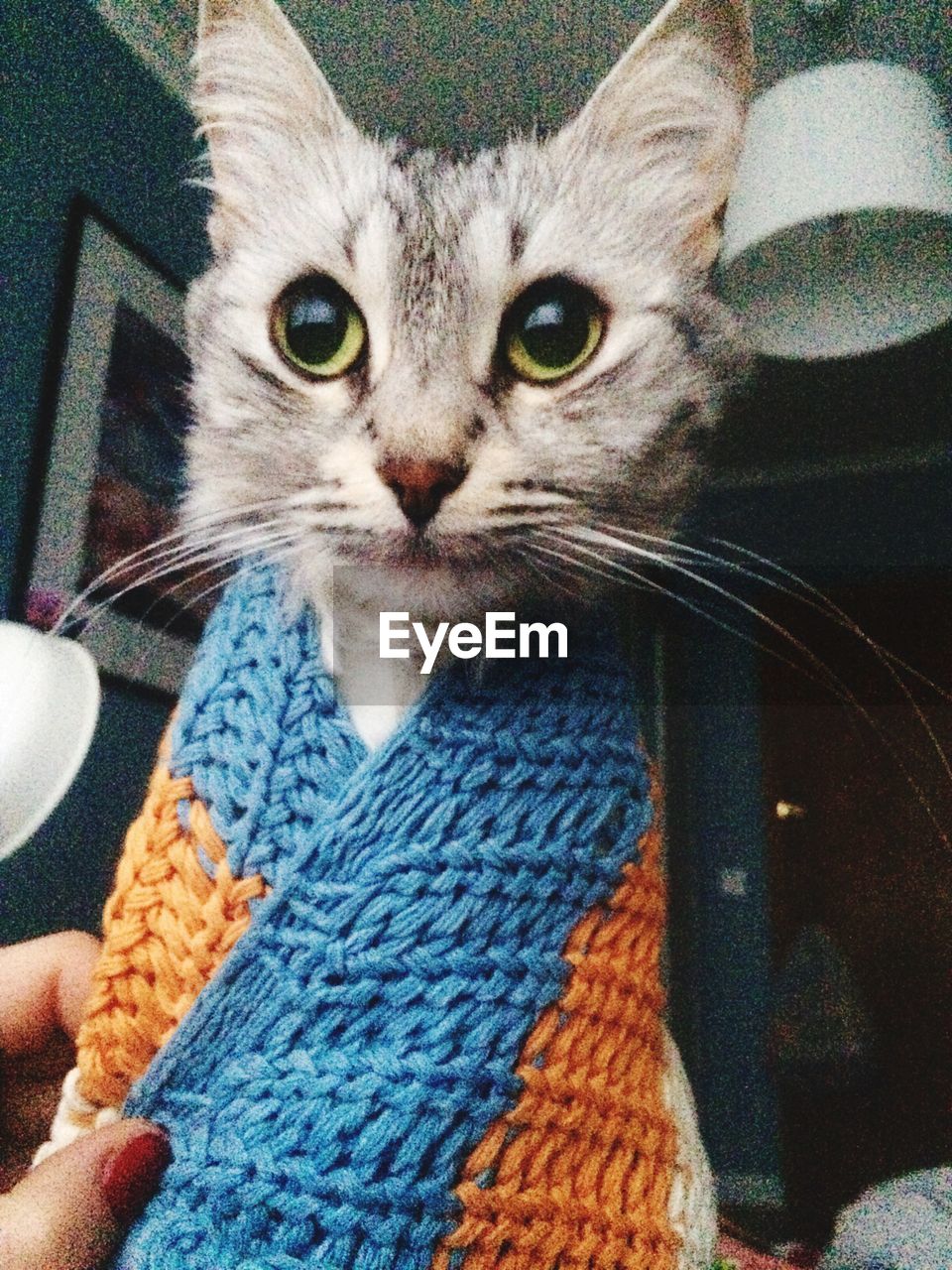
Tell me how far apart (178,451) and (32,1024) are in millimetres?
372

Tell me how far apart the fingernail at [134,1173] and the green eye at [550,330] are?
0.98 ft

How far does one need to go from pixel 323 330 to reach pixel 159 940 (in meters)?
0.24

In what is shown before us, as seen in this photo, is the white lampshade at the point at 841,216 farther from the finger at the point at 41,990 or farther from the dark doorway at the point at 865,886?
the finger at the point at 41,990

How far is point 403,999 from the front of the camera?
0.25 meters

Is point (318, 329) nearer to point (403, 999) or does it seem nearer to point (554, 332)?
point (554, 332)

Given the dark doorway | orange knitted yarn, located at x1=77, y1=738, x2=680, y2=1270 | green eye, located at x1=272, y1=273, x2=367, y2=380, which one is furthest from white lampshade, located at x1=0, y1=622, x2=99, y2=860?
the dark doorway

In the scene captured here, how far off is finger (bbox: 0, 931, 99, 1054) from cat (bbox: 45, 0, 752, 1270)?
0.46ft

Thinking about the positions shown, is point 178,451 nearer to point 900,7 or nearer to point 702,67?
point 702,67

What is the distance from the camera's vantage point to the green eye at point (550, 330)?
0.32 metres

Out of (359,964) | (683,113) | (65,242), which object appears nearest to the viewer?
(359,964)

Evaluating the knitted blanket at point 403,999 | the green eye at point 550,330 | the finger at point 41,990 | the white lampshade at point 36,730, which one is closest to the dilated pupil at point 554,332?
the green eye at point 550,330

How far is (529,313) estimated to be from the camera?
1.05 feet

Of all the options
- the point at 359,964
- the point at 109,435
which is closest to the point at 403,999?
the point at 359,964

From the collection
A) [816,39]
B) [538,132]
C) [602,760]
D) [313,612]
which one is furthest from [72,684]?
[816,39]
